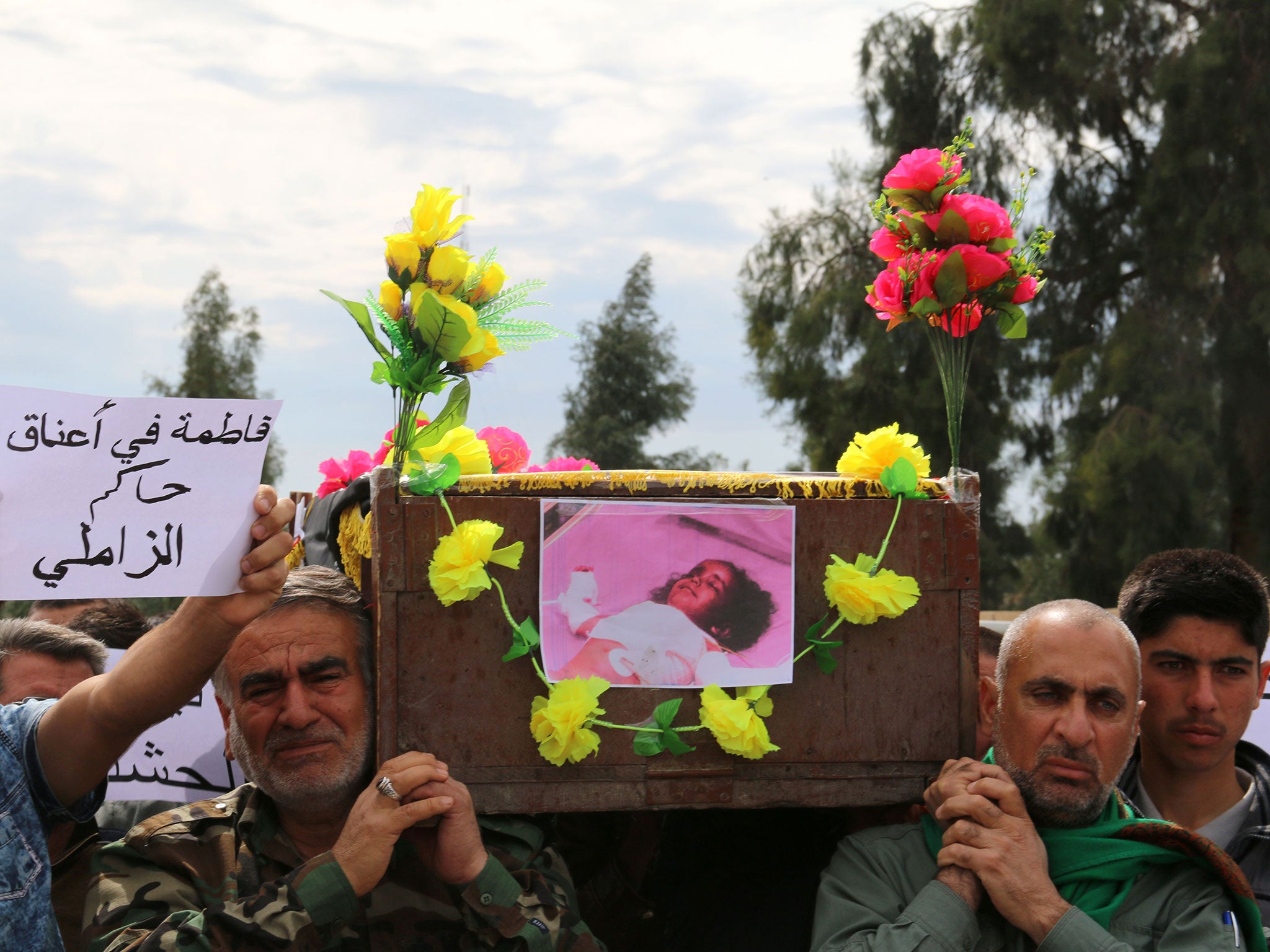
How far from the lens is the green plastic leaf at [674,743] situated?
96.5 inches

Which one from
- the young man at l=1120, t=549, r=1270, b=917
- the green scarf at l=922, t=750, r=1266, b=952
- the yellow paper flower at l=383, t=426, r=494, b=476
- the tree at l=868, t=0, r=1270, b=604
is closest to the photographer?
the green scarf at l=922, t=750, r=1266, b=952

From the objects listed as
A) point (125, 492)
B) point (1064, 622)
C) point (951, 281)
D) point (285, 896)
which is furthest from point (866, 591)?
point (125, 492)

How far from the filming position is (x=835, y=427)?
55.0 feet

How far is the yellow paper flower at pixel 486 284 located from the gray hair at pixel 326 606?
736mm

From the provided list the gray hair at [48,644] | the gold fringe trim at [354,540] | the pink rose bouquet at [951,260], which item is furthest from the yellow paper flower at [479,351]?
the gray hair at [48,644]

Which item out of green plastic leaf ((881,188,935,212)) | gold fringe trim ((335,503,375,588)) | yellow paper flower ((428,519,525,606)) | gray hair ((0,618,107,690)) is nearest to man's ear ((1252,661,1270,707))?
green plastic leaf ((881,188,935,212))

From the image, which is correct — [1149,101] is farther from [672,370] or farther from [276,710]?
[276,710]

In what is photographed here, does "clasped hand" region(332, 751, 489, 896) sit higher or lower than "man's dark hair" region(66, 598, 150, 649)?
lower

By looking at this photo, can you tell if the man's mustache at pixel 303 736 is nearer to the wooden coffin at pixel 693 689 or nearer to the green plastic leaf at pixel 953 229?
the wooden coffin at pixel 693 689

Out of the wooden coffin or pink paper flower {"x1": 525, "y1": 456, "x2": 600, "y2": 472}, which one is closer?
the wooden coffin

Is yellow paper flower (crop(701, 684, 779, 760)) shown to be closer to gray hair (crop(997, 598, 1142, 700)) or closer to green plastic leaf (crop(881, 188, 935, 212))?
gray hair (crop(997, 598, 1142, 700))

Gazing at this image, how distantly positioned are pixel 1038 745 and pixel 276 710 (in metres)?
1.62

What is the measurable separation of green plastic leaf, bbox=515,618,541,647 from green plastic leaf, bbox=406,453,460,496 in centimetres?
32

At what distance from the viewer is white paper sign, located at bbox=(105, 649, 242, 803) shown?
11.7 ft
